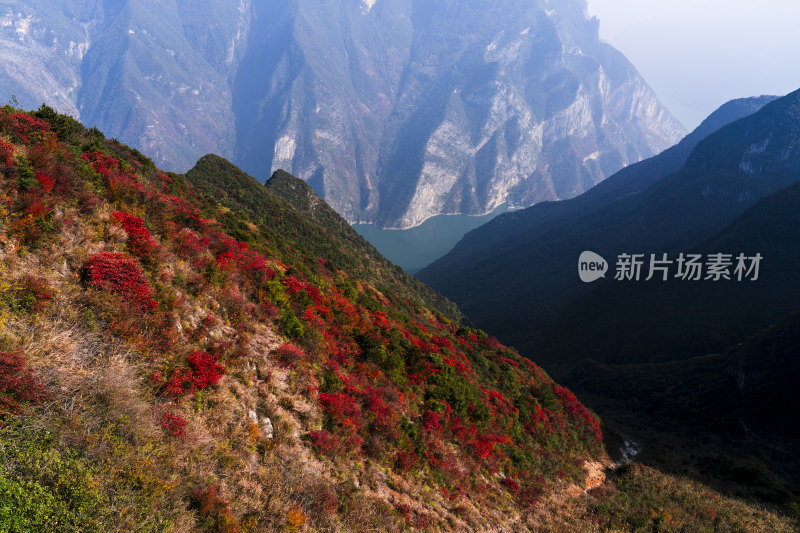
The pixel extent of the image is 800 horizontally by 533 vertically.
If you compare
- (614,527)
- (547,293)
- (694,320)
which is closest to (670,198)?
(547,293)

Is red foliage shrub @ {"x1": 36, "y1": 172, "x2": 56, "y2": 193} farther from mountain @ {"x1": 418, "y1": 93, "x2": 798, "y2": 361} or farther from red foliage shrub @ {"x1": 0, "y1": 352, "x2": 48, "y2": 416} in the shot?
mountain @ {"x1": 418, "y1": 93, "x2": 798, "y2": 361}

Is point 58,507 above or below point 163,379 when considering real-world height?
below

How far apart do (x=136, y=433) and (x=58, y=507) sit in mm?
1770

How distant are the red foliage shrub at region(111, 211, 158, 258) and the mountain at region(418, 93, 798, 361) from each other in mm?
68504

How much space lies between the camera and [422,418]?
14055 millimetres

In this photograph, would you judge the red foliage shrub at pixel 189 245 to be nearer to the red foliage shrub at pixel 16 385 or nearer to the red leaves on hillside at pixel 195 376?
the red leaves on hillside at pixel 195 376

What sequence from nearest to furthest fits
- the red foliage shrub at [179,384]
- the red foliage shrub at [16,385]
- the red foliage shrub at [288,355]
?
the red foliage shrub at [16,385], the red foliage shrub at [179,384], the red foliage shrub at [288,355]

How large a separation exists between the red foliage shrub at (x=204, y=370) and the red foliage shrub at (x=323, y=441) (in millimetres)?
3115

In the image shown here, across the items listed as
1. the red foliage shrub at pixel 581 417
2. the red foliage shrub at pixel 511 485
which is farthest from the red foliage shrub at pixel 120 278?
the red foliage shrub at pixel 581 417

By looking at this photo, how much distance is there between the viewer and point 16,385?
219 inches

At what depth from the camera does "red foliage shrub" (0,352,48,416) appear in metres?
5.32

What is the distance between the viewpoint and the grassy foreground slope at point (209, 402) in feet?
18.6


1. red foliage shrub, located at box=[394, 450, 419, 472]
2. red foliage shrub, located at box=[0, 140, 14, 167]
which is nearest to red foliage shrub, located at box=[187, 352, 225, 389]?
red foliage shrub, located at box=[394, 450, 419, 472]

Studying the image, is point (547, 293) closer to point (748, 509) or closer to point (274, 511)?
point (748, 509)
